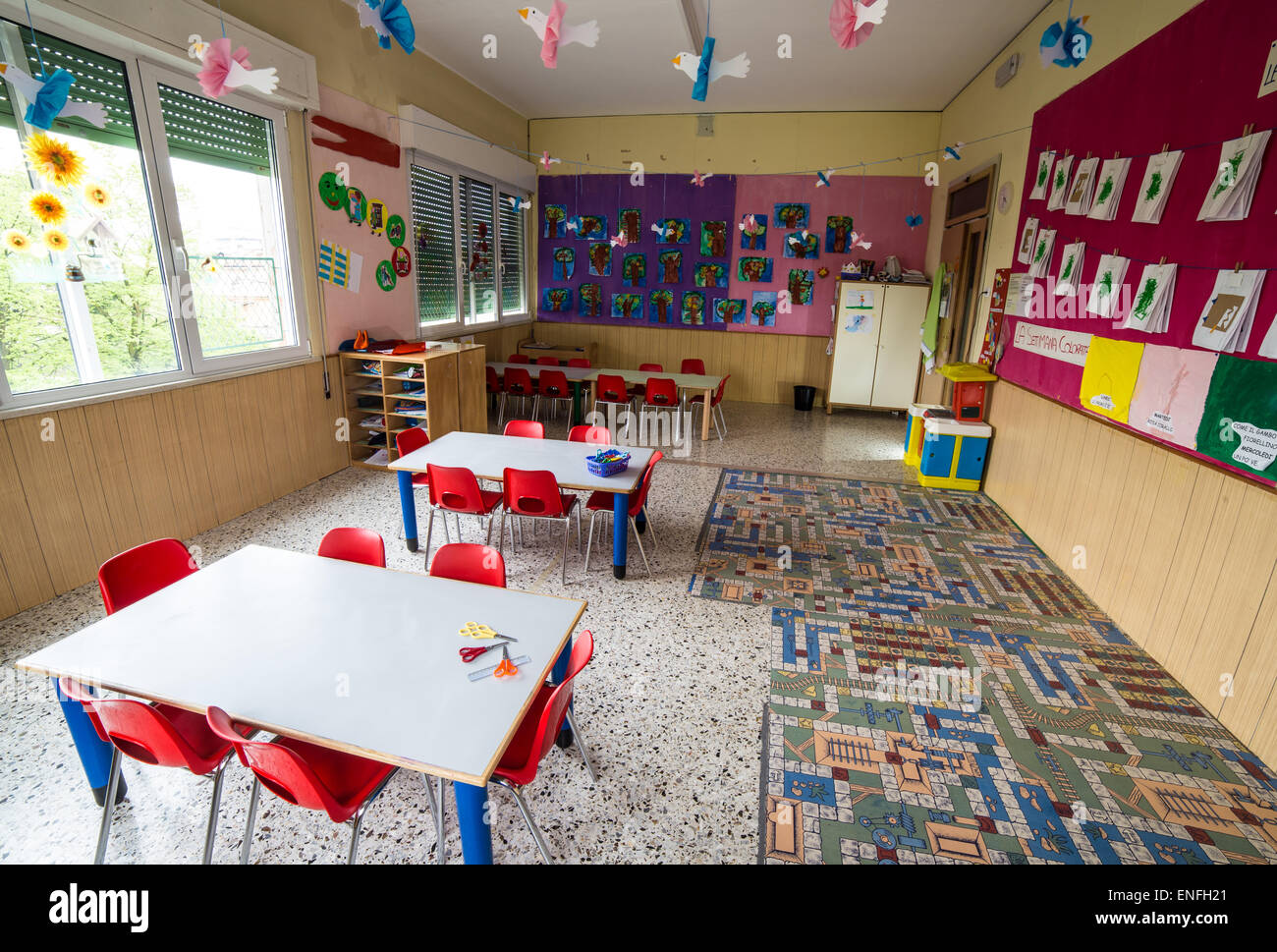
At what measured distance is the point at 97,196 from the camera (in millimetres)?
3637

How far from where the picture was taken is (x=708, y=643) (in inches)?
133

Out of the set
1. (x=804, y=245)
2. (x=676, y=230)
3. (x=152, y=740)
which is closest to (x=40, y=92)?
(x=152, y=740)

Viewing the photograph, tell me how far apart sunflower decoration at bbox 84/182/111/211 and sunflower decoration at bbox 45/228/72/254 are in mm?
263

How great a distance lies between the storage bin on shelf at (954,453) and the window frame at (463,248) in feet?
18.5

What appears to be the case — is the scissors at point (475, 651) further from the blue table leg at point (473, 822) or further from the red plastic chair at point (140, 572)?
the red plastic chair at point (140, 572)

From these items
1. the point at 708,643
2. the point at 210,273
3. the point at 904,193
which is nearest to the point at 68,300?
the point at 210,273

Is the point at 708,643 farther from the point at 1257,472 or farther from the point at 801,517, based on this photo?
the point at 1257,472

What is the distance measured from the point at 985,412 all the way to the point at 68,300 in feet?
23.2

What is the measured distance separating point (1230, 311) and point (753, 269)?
6940mm

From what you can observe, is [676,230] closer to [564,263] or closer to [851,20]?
[564,263]

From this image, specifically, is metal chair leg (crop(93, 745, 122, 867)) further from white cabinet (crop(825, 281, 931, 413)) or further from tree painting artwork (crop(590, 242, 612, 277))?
tree painting artwork (crop(590, 242, 612, 277))

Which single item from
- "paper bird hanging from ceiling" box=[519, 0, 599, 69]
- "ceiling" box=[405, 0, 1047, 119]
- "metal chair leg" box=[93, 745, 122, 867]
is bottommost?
"metal chair leg" box=[93, 745, 122, 867]

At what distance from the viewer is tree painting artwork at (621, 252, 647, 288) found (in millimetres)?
9680

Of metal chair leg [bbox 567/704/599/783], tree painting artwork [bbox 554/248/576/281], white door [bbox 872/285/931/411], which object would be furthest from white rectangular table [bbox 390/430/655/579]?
tree painting artwork [bbox 554/248/576/281]
